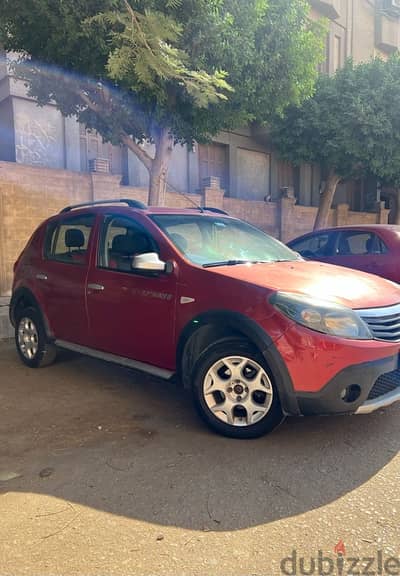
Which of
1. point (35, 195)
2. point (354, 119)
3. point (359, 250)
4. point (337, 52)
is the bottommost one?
point (359, 250)

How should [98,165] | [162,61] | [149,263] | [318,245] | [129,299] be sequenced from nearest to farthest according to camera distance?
[149,263], [129,299], [162,61], [318,245], [98,165]

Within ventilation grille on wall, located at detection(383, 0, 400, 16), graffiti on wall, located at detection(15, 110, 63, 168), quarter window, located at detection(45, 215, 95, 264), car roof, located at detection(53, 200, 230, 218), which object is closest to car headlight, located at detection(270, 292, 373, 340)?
car roof, located at detection(53, 200, 230, 218)

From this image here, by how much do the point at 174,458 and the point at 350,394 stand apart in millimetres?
1260

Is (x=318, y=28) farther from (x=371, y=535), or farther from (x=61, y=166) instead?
(x=371, y=535)

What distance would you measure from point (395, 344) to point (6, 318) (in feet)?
18.3

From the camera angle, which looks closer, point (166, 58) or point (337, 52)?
point (166, 58)

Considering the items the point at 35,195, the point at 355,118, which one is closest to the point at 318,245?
the point at 35,195

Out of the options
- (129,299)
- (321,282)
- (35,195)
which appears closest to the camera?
(321,282)

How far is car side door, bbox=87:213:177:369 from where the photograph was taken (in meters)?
3.71

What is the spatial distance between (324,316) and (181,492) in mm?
1431

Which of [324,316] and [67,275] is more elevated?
[67,275]

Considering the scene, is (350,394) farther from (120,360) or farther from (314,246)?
(314,246)

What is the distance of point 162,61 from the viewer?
5.62 meters

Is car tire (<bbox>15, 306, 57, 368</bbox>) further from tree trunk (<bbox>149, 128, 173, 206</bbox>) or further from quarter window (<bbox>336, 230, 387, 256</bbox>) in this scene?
tree trunk (<bbox>149, 128, 173, 206</bbox>)
